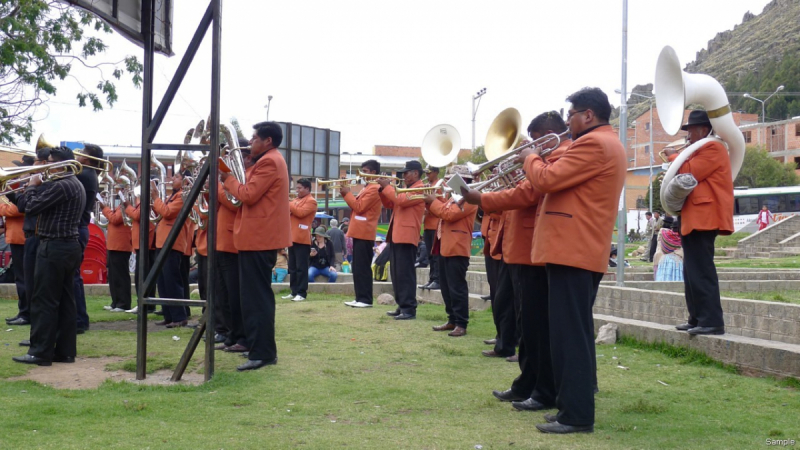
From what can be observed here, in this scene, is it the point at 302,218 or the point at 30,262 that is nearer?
the point at 30,262

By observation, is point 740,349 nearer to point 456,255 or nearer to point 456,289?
point 456,289

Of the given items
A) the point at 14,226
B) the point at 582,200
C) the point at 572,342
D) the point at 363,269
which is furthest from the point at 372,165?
the point at 572,342

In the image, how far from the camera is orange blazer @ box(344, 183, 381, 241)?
10.9 meters

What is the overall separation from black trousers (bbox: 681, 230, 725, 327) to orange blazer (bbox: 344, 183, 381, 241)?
5.06 metres

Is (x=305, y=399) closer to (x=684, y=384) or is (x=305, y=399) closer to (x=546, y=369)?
(x=546, y=369)

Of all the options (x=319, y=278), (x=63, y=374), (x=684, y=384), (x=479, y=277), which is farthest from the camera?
(x=319, y=278)

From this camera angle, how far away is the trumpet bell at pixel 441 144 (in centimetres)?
1030

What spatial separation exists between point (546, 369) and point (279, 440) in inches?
76.5

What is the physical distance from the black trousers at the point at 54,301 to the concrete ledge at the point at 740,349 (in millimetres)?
5452

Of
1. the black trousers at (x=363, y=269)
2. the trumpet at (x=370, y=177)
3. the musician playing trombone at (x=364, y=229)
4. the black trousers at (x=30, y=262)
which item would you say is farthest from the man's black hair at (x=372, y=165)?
the black trousers at (x=30, y=262)

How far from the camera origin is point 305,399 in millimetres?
5539

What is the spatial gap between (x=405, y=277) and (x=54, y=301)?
14.8 feet

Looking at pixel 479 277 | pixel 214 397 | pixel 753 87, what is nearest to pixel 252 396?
pixel 214 397

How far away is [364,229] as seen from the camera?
1092cm
